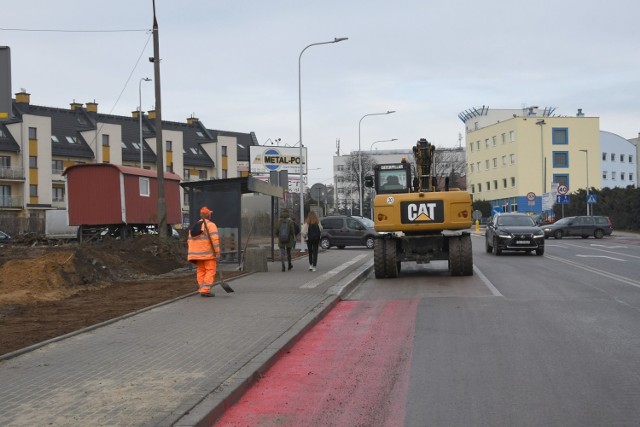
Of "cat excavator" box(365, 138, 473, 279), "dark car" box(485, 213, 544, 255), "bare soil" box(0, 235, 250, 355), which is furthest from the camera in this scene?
"dark car" box(485, 213, 544, 255)

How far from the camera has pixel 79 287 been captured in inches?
598

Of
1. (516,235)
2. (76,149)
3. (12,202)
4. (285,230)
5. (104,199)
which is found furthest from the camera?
(76,149)

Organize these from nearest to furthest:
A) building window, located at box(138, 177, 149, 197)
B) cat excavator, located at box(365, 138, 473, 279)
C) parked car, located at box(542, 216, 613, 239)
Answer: cat excavator, located at box(365, 138, 473, 279)
building window, located at box(138, 177, 149, 197)
parked car, located at box(542, 216, 613, 239)

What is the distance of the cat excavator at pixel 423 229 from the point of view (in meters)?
16.9

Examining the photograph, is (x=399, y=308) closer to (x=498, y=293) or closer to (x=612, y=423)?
(x=498, y=293)

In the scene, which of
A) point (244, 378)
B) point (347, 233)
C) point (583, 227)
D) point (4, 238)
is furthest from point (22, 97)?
point (244, 378)

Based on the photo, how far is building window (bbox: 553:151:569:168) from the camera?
86375 mm

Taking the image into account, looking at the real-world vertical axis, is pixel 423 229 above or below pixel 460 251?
above

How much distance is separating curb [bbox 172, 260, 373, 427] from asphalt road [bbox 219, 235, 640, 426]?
0.12 meters

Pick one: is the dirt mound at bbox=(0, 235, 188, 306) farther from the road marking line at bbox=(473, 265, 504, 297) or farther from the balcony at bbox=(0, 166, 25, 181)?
the balcony at bbox=(0, 166, 25, 181)

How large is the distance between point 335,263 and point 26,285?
1069 centimetres

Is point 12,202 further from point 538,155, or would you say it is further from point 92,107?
point 538,155

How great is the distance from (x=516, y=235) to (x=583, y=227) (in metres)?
21.3

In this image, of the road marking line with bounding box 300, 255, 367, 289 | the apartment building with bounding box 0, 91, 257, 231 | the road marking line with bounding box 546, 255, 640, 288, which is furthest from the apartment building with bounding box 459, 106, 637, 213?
the road marking line with bounding box 300, 255, 367, 289
